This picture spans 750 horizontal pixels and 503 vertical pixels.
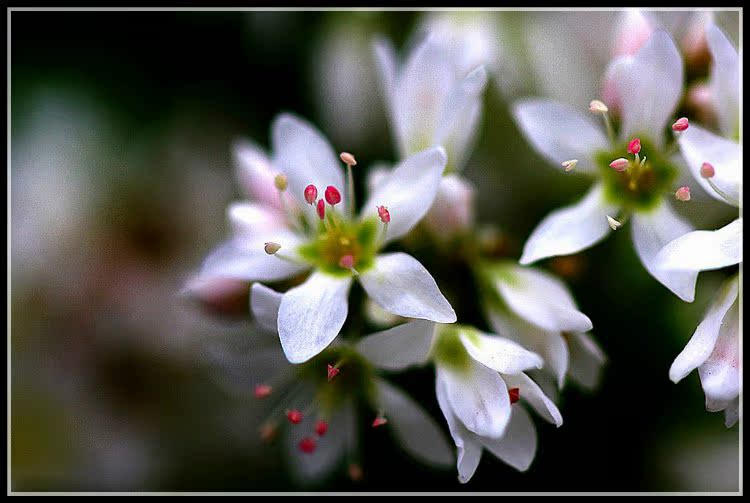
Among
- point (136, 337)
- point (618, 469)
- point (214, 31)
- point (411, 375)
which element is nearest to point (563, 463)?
point (618, 469)

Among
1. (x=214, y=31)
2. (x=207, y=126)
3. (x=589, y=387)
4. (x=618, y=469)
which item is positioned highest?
(x=214, y=31)

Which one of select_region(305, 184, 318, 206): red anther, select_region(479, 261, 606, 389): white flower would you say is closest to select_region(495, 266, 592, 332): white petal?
select_region(479, 261, 606, 389): white flower

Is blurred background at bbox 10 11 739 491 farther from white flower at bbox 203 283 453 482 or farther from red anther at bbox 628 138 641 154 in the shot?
red anther at bbox 628 138 641 154

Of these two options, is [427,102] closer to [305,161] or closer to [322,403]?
[305,161]

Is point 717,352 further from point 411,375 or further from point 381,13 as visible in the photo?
point 381,13

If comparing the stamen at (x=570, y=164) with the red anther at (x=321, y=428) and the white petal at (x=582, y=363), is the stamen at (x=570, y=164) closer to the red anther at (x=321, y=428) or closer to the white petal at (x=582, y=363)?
the white petal at (x=582, y=363)

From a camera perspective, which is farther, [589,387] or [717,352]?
[589,387]
